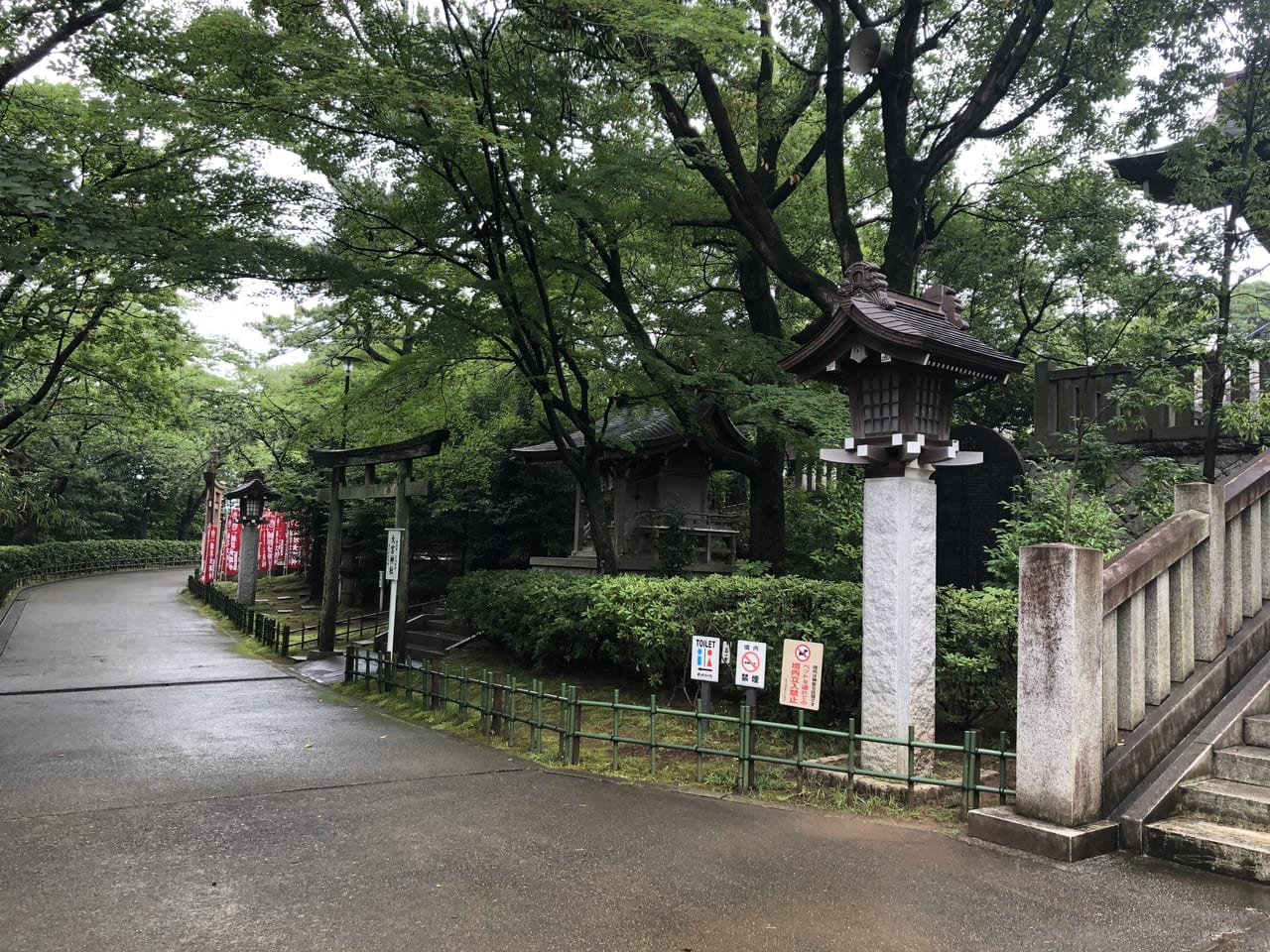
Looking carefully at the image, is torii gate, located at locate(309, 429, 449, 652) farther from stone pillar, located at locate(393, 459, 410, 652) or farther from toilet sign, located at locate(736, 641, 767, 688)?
toilet sign, located at locate(736, 641, 767, 688)

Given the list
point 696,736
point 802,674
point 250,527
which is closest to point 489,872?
point 802,674

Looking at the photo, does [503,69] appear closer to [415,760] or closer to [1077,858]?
[415,760]

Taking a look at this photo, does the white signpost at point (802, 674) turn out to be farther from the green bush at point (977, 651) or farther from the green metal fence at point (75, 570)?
the green metal fence at point (75, 570)

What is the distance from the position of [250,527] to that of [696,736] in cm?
2111

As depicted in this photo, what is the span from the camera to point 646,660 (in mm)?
9961

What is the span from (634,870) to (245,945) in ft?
6.73

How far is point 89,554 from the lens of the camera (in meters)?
37.3

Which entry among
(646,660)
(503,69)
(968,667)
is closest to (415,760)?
(646,660)

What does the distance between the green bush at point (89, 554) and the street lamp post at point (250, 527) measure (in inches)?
325

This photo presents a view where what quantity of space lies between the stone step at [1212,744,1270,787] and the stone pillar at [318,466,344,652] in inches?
546

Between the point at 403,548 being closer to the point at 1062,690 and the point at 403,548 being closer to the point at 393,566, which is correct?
the point at 393,566

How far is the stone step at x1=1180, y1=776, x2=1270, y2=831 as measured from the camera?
4.56m

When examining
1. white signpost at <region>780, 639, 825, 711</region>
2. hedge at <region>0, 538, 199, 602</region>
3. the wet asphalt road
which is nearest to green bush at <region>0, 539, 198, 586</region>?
hedge at <region>0, 538, 199, 602</region>

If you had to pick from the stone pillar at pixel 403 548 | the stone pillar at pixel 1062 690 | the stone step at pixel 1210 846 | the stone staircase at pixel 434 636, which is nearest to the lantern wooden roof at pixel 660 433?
the stone pillar at pixel 403 548
